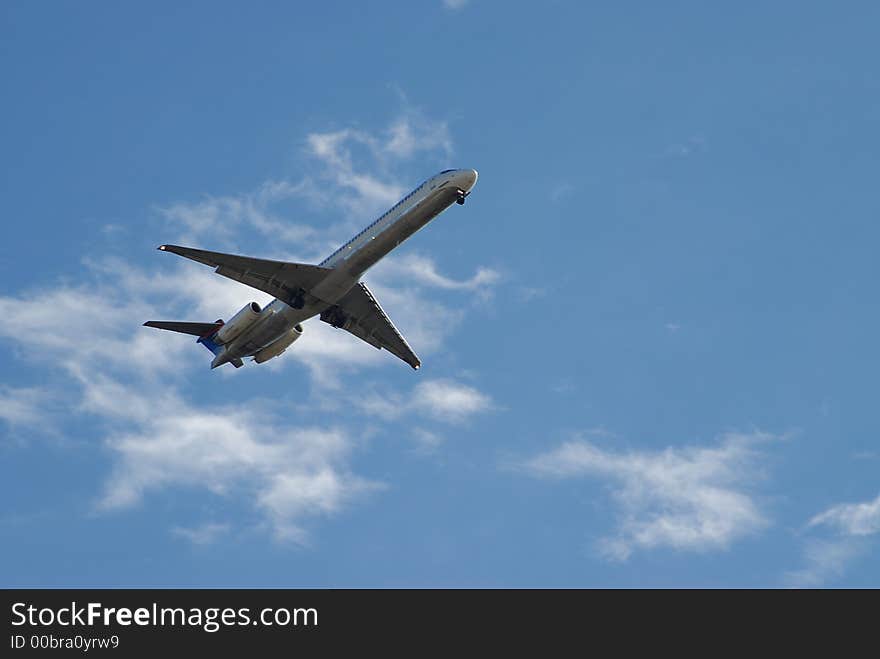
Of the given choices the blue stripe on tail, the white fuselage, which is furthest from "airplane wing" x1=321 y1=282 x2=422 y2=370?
the blue stripe on tail

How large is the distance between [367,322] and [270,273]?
11.6 meters

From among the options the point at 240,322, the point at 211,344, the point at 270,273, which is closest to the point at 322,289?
the point at 270,273

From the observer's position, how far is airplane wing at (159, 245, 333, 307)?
87688 mm

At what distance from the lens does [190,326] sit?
97.2m

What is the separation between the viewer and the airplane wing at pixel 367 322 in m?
95.2

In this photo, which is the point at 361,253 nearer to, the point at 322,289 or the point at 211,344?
the point at 322,289

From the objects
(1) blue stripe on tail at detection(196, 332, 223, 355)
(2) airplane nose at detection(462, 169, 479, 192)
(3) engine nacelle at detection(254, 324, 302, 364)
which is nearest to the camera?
(2) airplane nose at detection(462, 169, 479, 192)

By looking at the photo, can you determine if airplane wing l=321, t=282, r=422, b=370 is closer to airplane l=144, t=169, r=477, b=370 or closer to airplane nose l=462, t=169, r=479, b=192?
airplane l=144, t=169, r=477, b=370

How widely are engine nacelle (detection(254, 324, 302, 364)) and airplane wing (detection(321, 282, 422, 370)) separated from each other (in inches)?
97.9
